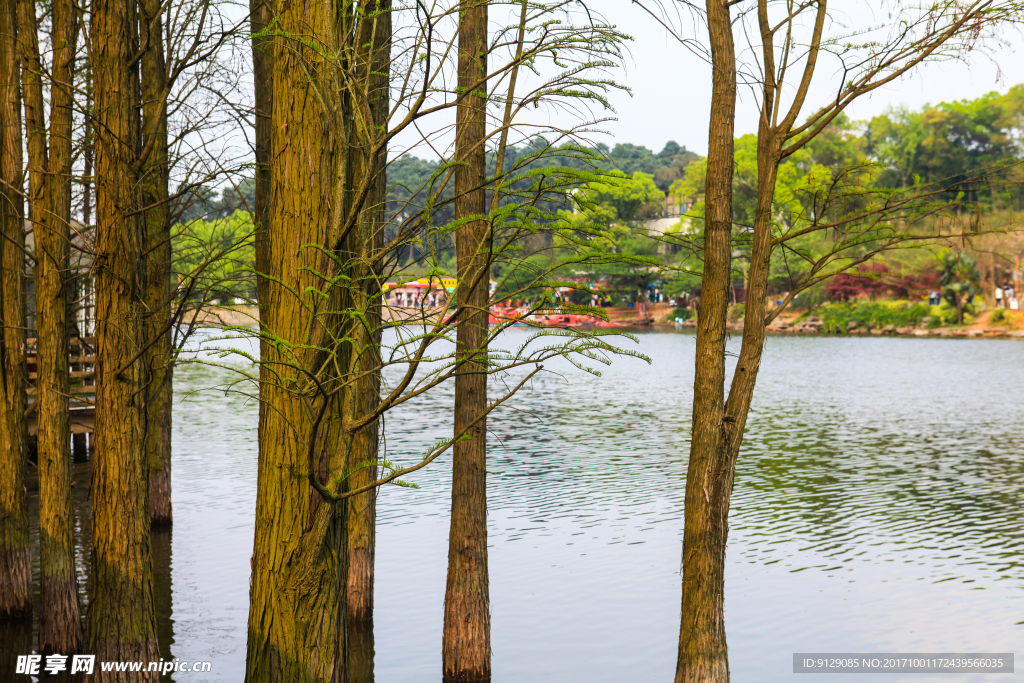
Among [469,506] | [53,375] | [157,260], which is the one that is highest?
[157,260]

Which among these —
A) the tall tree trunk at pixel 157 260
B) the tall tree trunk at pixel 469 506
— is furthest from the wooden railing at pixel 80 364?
the tall tree trunk at pixel 469 506

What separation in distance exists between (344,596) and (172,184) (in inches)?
420

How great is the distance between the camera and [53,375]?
23.3ft

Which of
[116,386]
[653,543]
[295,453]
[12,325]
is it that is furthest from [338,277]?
[653,543]

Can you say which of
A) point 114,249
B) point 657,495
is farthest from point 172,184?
point 657,495

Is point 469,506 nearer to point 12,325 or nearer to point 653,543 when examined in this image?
point 12,325

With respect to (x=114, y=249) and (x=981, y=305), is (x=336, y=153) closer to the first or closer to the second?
(x=114, y=249)

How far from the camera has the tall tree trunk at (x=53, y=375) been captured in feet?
22.9

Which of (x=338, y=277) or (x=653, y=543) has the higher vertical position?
(x=338, y=277)

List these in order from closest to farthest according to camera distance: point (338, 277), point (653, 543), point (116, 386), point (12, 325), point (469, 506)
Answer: point (338, 277) → point (116, 386) → point (469, 506) → point (12, 325) → point (653, 543)

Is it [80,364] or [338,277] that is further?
[80,364]

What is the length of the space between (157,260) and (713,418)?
680 centimetres

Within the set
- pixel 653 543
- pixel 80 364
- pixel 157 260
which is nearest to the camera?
pixel 157 260

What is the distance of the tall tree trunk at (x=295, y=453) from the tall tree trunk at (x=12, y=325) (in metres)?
4.36
